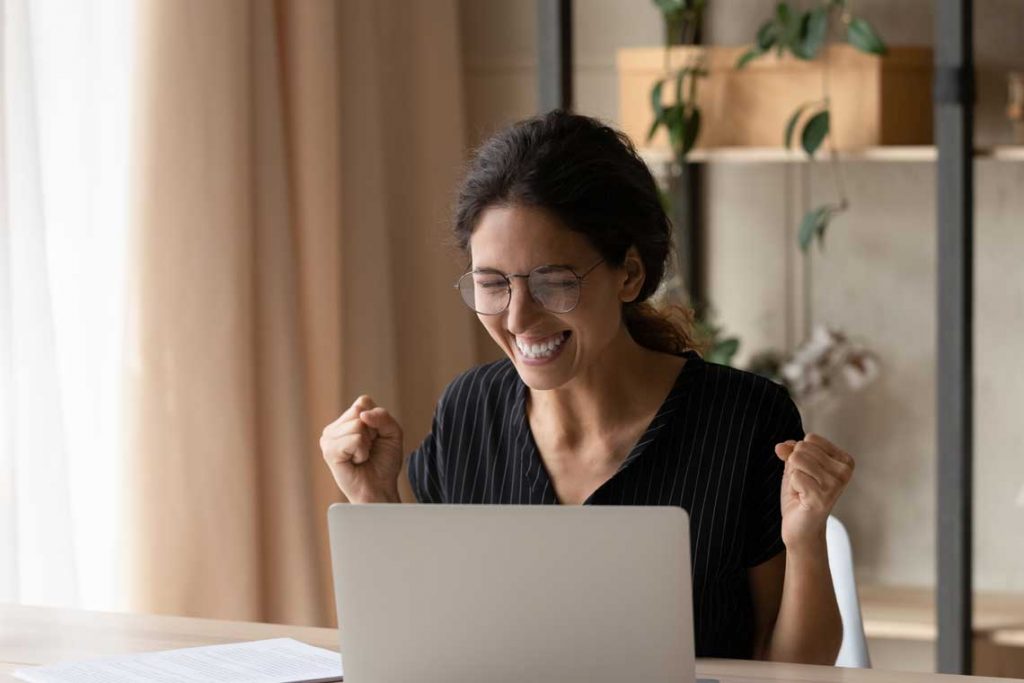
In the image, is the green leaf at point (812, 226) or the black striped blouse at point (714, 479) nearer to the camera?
the black striped blouse at point (714, 479)

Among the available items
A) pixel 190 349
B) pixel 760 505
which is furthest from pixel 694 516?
pixel 190 349

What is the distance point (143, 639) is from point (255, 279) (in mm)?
984

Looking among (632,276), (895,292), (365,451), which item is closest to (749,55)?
(895,292)

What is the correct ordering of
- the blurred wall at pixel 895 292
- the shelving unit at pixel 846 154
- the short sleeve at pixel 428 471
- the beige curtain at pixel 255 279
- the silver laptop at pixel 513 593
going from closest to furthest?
the silver laptop at pixel 513 593 < the short sleeve at pixel 428 471 < the beige curtain at pixel 255 279 < the shelving unit at pixel 846 154 < the blurred wall at pixel 895 292

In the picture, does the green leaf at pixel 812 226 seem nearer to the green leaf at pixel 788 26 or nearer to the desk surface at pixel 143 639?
the green leaf at pixel 788 26

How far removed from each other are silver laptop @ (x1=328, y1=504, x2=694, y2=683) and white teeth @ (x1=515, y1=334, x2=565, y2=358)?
441 mm

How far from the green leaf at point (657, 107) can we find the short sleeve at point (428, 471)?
1.06 meters

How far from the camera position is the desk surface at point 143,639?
1.49m

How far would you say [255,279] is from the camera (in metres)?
2.53

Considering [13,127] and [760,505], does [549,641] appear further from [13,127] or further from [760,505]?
[13,127]

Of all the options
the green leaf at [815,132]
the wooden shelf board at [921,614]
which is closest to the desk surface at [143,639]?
the wooden shelf board at [921,614]

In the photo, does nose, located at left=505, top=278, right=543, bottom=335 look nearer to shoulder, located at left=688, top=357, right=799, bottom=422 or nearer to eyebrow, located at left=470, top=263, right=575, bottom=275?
eyebrow, located at left=470, top=263, right=575, bottom=275

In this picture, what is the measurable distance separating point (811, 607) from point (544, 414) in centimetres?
43

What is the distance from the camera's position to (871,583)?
10.4ft
